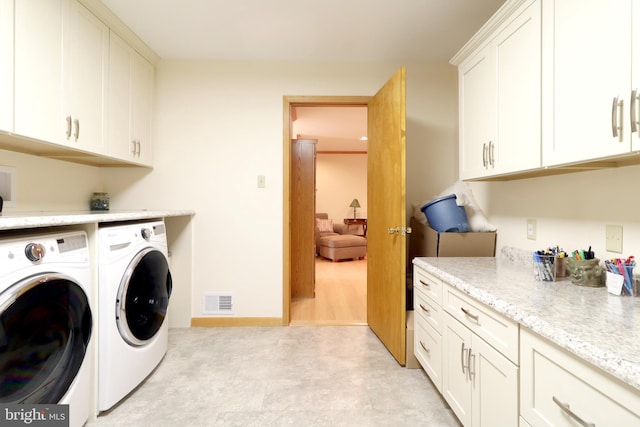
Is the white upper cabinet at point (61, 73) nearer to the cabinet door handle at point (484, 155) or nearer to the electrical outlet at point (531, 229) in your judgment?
the cabinet door handle at point (484, 155)

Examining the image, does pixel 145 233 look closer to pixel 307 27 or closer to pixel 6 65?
pixel 6 65

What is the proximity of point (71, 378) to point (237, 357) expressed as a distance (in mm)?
1023

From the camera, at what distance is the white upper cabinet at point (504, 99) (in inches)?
51.0

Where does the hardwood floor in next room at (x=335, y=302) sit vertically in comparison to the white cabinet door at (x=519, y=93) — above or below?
below

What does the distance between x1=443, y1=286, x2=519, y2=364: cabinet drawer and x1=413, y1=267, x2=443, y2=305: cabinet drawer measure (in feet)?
0.30

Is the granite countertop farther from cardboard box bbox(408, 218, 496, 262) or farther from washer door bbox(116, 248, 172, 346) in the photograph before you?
washer door bbox(116, 248, 172, 346)

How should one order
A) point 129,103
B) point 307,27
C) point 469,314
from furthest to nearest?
point 129,103 < point 307,27 < point 469,314

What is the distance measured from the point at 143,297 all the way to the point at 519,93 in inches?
90.5

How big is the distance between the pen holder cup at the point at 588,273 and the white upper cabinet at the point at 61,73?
102 inches

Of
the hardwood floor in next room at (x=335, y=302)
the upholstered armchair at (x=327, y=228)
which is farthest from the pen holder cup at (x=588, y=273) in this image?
the upholstered armchair at (x=327, y=228)

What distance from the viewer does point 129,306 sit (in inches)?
66.0

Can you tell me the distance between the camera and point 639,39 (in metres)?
0.88

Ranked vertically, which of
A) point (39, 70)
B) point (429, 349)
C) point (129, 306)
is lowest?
point (429, 349)

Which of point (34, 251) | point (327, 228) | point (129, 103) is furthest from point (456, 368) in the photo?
point (327, 228)
